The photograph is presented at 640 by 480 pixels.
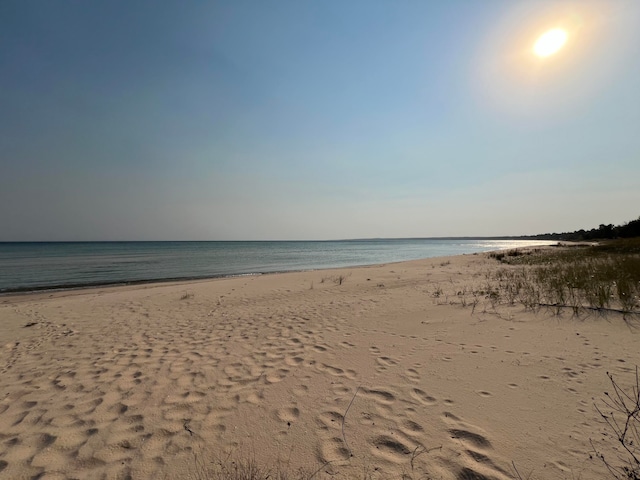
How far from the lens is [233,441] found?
9.84ft

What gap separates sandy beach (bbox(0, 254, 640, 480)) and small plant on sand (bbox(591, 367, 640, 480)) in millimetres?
81

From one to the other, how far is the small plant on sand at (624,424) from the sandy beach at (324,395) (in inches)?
3.2

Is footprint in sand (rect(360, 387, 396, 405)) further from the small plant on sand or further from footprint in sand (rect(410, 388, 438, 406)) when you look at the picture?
the small plant on sand

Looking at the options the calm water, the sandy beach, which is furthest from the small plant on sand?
the calm water

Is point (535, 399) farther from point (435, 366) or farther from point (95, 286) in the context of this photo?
point (95, 286)

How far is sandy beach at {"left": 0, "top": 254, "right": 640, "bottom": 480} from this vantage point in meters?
2.70

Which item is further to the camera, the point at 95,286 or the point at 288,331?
the point at 95,286

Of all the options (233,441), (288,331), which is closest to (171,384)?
(233,441)

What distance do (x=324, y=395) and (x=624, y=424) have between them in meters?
3.26

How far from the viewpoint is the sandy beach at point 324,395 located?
8.86ft

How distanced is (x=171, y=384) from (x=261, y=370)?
136cm

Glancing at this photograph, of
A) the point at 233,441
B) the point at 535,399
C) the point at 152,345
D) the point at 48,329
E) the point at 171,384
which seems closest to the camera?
the point at 233,441

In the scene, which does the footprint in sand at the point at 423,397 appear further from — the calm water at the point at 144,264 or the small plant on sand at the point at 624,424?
the calm water at the point at 144,264

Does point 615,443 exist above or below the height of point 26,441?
above
